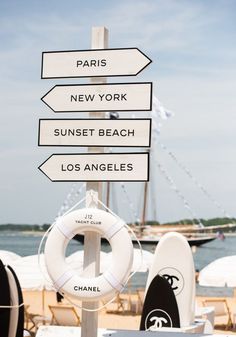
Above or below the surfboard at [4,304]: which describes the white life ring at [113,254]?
above

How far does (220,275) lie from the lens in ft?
40.2

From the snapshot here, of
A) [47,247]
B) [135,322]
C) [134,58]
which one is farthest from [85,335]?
[135,322]

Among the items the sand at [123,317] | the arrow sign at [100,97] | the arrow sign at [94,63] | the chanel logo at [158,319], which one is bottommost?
the sand at [123,317]

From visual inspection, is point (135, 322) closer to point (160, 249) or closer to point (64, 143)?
point (160, 249)

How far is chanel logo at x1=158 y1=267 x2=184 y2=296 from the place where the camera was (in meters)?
7.71

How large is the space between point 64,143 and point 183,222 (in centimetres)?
6792

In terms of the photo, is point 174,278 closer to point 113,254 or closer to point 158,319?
point 158,319

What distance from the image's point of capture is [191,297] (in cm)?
773

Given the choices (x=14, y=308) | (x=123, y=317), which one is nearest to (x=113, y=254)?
(x=14, y=308)

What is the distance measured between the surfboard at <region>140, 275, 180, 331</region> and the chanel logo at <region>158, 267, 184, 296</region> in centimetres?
80

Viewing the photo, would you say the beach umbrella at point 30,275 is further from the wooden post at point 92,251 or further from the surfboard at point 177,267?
the wooden post at point 92,251

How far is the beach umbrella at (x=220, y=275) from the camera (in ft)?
39.7

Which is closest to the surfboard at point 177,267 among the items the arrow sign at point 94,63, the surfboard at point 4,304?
the surfboard at point 4,304

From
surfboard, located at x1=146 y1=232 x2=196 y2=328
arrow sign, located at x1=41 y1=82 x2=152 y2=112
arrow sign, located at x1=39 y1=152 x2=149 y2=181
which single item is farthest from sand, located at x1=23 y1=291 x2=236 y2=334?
arrow sign, located at x1=41 y1=82 x2=152 y2=112
